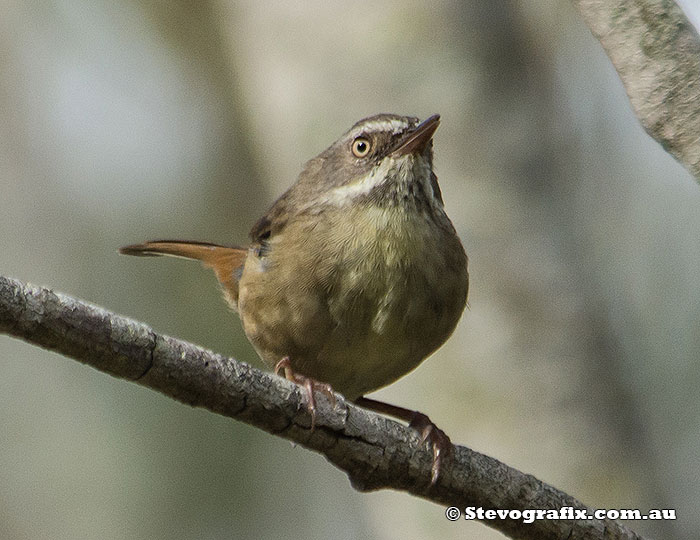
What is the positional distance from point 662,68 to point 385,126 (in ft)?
7.83

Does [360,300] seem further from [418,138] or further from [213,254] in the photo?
[213,254]

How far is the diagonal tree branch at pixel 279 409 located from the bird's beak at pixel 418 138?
165 centimetres

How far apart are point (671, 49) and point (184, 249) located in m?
3.63

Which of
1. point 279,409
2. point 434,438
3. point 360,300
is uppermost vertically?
point 360,300

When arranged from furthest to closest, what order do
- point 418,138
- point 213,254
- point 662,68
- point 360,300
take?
1. point 213,254
2. point 418,138
3. point 360,300
4. point 662,68

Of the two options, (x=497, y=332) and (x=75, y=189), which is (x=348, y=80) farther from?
(x=75, y=189)

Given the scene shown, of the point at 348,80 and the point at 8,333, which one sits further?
the point at 348,80

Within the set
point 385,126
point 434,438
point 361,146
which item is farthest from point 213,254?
point 434,438

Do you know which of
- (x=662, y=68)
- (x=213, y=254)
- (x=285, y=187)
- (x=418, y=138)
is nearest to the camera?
(x=662, y=68)

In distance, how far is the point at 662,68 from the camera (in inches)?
112

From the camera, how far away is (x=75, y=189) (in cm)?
972

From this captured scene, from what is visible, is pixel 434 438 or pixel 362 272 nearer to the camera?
pixel 434 438

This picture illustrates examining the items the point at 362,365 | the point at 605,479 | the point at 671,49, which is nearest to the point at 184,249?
the point at 362,365

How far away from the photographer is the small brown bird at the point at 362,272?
462cm
